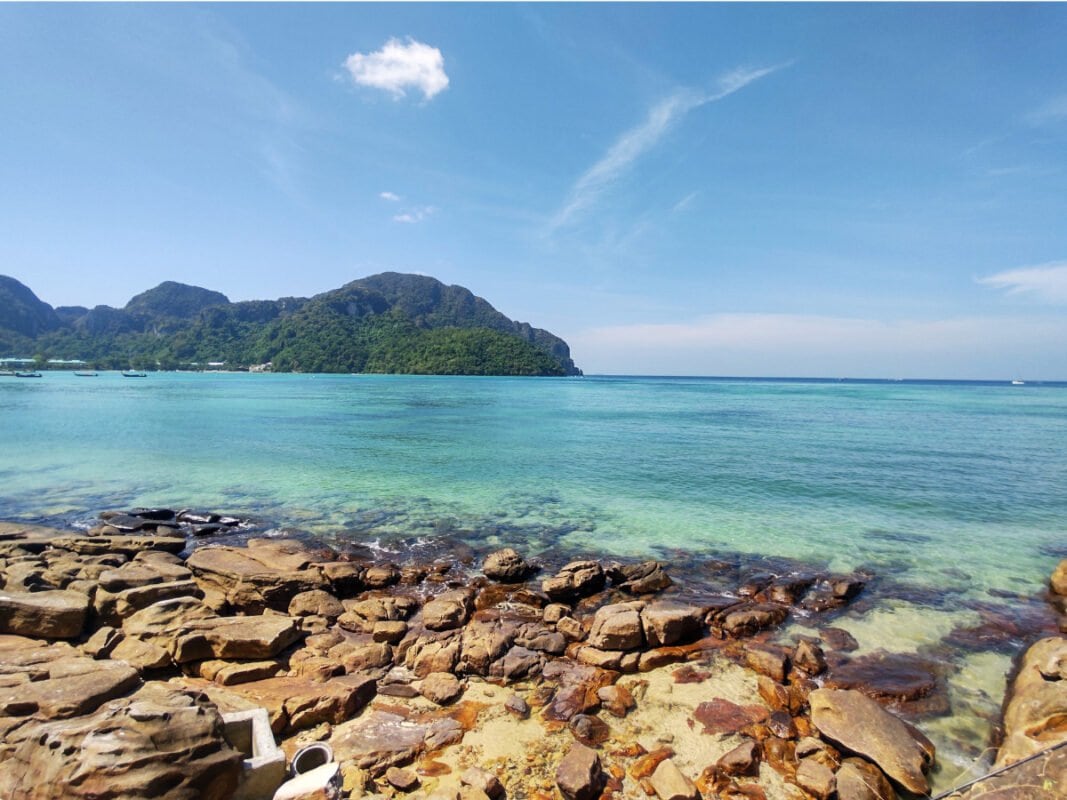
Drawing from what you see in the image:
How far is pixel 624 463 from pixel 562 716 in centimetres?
2038

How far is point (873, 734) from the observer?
20.0 feet

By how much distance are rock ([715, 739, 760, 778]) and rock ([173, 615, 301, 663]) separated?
684 cm

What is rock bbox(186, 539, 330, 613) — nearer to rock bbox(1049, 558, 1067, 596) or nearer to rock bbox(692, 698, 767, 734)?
rock bbox(692, 698, 767, 734)

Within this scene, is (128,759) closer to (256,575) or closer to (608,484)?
(256,575)

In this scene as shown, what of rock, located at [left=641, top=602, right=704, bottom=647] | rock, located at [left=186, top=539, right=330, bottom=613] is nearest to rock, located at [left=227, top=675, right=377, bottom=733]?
rock, located at [left=186, top=539, right=330, bottom=613]

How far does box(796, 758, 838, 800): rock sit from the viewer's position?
5438 mm

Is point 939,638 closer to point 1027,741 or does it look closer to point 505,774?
point 1027,741

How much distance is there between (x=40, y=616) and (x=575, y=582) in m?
9.54

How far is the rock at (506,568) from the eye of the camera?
11594 mm

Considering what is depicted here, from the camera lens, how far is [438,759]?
5.86m

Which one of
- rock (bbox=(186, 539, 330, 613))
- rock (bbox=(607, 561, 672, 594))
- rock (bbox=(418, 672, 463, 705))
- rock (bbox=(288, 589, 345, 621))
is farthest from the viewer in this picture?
rock (bbox=(607, 561, 672, 594))

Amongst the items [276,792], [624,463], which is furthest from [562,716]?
[624,463]

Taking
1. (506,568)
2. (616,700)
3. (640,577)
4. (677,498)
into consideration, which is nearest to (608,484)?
(677,498)

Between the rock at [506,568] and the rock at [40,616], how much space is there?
7.52 metres
